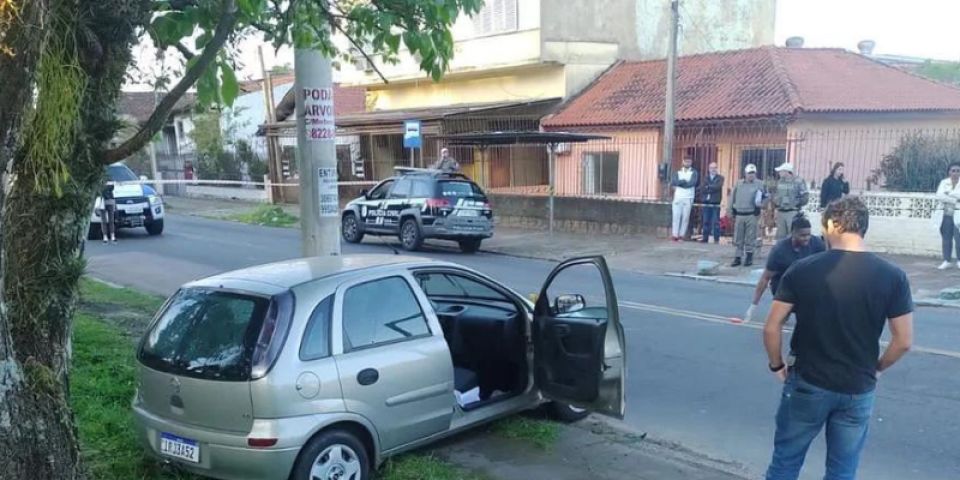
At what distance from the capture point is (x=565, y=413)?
20.3 ft

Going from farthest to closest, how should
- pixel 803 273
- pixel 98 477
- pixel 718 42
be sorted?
pixel 718 42 → pixel 98 477 → pixel 803 273

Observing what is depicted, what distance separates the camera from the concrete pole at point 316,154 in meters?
7.30

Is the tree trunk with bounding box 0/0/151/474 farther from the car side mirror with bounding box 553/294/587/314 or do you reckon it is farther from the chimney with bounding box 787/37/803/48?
the chimney with bounding box 787/37/803/48

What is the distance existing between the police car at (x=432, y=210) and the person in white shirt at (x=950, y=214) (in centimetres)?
846

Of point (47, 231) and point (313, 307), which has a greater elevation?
point (47, 231)

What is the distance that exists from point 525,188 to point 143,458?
68.0 feet

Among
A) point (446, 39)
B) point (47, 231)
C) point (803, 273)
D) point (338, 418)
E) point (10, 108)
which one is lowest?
point (338, 418)

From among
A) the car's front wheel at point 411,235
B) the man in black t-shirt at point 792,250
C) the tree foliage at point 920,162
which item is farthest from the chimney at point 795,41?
→ the man in black t-shirt at point 792,250

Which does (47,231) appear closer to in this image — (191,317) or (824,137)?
(191,317)

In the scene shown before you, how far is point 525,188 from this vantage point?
25.4 metres

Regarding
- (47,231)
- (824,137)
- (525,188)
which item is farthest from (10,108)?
(525,188)

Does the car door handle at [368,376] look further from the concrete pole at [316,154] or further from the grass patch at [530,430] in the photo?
the concrete pole at [316,154]

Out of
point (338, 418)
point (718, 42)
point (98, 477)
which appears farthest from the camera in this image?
point (718, 42)

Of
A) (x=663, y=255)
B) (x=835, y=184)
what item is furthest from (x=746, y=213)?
(x=663, y=255)
